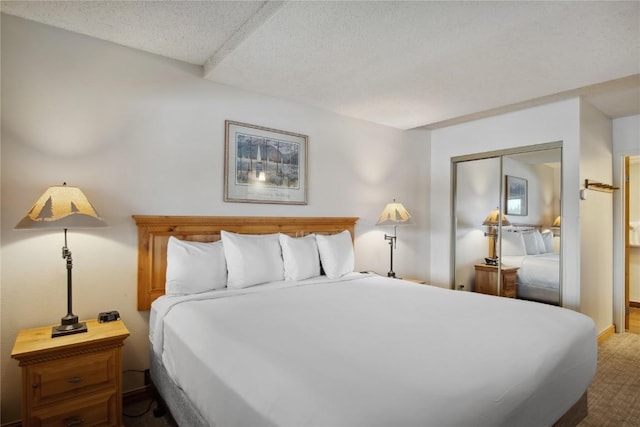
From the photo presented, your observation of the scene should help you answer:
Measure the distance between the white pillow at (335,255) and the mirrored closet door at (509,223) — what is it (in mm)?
1937

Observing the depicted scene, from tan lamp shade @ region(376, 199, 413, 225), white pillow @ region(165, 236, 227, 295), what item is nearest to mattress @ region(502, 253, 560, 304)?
tan lamp shade @ region(376, 199, 413, 225)

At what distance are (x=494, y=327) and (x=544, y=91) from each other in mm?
2352

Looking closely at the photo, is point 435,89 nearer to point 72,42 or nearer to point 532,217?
point 532,217

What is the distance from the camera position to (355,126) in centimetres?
397

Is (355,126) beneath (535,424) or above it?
above

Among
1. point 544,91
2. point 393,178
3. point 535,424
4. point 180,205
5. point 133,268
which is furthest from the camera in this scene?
point 393,178

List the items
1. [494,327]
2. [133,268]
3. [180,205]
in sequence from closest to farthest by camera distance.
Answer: [494,327] < [133,268] < [180,205]

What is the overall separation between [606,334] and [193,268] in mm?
4471

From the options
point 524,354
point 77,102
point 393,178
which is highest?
point 77,102

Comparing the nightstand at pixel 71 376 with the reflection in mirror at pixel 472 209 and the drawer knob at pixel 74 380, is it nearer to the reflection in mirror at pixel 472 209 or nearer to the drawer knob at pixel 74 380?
the drawer knob at pixel 74 380

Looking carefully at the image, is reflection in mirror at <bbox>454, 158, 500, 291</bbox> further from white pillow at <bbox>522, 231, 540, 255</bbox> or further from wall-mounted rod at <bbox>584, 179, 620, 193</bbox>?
wall-mounted rod at <bbox>584, 179, 620, 193</bbox>

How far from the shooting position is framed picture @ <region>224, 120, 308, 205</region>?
9.85ft

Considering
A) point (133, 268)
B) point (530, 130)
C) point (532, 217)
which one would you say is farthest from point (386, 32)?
point (532, 217)

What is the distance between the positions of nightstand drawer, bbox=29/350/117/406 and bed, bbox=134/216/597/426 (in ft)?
0.93
